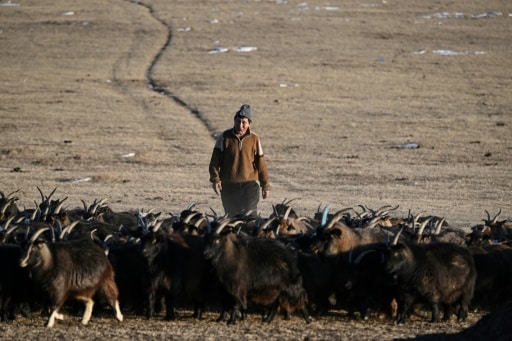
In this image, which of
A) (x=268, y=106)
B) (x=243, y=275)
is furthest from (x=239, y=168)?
Result: (x=268, y=106)

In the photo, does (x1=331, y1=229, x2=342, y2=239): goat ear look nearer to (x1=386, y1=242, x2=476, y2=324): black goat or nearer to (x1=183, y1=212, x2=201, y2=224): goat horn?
(x1=386, y1=242, x2=476, y2=324): black goat

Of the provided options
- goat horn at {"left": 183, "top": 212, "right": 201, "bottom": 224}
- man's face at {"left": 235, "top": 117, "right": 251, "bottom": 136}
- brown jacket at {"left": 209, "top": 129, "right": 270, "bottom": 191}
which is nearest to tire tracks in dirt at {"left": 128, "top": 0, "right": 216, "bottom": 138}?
brown jacket at {"left": 209, "top": 129, "right": 270, "bottom": 191}

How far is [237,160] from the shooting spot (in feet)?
51.7

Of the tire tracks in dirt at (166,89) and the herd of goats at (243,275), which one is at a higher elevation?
the herd of goats at (243,275)

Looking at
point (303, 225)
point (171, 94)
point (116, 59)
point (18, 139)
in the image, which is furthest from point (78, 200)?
point (116, 59)

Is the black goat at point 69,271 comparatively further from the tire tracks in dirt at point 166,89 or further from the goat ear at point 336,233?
the tire tracks in dirt at point 166,89

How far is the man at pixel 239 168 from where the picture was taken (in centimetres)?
1571

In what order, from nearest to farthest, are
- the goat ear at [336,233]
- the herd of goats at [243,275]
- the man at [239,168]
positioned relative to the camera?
the herd of goats at [243,275] < the goat ear at [336,233] < the man at [239,168]

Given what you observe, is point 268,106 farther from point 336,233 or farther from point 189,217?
point 336,233

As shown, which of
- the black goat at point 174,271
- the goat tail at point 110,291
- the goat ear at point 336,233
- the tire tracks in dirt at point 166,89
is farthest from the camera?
the tire tracks in dirt at point 166,89

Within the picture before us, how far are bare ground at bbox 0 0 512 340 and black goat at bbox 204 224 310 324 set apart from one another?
27cm

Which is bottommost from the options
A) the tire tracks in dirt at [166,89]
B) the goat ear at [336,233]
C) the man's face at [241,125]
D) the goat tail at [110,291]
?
the tire tracks in dirt at [166,89]

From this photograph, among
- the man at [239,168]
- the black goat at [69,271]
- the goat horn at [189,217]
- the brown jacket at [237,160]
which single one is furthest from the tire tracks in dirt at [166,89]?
the black goat at [69,271]

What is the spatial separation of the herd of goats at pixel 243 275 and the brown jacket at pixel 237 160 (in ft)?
8.88
